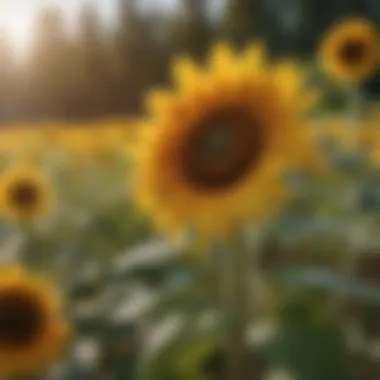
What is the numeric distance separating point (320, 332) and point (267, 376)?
0.18ft

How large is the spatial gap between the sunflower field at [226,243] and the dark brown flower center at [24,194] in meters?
0.04

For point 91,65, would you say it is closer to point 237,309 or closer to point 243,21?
point 243,21

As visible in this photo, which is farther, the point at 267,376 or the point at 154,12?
the point at 154,12

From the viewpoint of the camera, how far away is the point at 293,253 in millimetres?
723

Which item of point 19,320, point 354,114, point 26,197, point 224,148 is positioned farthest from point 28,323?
point 354,114

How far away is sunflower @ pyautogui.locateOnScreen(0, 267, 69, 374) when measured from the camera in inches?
30.1

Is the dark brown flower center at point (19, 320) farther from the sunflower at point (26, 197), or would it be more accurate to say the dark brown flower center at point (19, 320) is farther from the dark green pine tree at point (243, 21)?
the dark green pine tree at point (243, 21)

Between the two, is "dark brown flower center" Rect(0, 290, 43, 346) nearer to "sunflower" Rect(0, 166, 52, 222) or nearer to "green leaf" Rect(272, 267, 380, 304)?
"sunflower" Rect(0, 166, 52, 222)

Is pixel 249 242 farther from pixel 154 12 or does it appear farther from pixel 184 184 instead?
pixel 154 12

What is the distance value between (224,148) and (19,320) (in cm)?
23

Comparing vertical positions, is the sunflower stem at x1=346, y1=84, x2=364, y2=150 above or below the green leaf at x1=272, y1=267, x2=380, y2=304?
above

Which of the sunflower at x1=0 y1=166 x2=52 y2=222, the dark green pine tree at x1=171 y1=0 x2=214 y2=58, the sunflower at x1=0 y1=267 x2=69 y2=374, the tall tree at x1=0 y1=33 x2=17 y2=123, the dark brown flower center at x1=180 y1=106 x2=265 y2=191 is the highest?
the dark green pine tree at x1=171 y1=0 x2=214 y2=58

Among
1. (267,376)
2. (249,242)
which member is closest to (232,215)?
(249,242)

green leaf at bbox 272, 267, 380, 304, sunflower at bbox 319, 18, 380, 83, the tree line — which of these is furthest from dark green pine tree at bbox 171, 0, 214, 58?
green leaf at bbox 272, 267, 380, 304
